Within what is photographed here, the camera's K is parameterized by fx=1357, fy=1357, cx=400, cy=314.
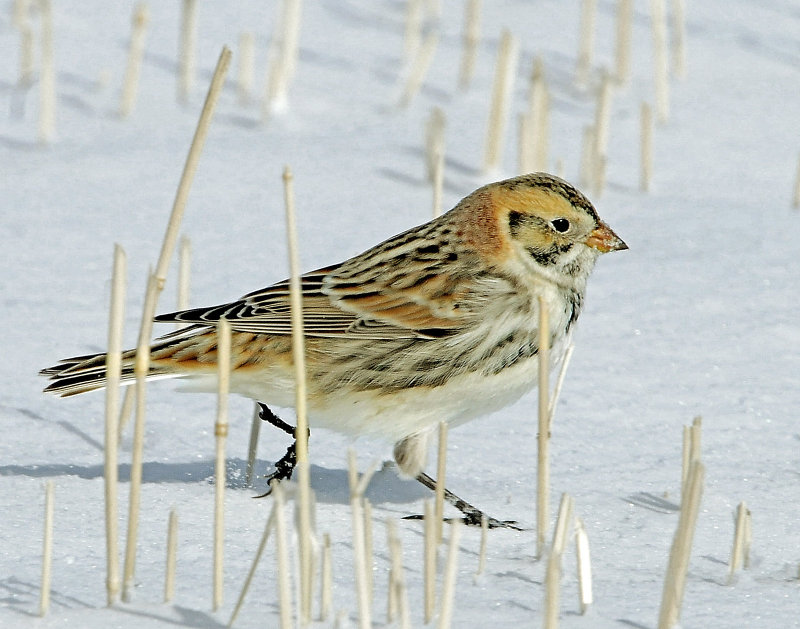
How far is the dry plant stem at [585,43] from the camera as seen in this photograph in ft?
27.6

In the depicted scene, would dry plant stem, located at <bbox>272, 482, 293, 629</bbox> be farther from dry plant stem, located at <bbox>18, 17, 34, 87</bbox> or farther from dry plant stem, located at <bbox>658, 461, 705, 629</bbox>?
dry plant stem, located at <bbox>18, 17, 34, 87</bbox>

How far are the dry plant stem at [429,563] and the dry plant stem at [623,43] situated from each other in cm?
587

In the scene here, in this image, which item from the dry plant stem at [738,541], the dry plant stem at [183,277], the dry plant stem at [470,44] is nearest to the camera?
the dry plant stem at [738,541]

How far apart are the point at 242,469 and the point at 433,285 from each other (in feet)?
2.86

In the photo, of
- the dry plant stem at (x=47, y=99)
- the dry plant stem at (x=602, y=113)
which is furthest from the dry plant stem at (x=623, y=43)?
the dry plant stem at (x=47, y=99)

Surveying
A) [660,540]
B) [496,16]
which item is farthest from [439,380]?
[496,16]

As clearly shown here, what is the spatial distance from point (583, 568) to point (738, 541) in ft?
1.64

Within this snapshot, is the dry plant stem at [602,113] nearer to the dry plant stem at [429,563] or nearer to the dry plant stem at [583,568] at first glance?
the dry plant stem at [583,568]

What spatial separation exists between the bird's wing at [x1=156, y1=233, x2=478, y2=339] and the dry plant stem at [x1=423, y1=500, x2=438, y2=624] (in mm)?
1151

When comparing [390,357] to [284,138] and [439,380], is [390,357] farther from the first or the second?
[284,138]

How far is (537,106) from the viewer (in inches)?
273

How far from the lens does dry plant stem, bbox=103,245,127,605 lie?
2.97m

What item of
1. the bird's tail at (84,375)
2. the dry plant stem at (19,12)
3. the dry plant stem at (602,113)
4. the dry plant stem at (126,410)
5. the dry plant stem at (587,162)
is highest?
the dry plant stem at (19,12)

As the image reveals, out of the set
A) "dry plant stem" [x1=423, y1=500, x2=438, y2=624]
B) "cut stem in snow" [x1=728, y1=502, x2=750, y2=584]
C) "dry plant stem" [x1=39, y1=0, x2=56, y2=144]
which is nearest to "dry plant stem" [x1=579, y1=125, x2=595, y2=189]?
"dry plant stem" [x1=39, y1=0, x2=56, y2=144]
